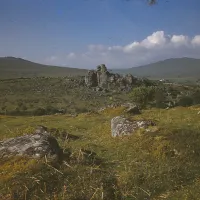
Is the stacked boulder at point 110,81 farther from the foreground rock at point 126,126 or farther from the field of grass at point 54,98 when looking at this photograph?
the foreground rock at point 126,126

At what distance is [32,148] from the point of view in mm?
14531

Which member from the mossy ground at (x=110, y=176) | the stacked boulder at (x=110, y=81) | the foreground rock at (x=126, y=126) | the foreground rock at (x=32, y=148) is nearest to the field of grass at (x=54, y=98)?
the stacked boulder at (x=110, y=81)

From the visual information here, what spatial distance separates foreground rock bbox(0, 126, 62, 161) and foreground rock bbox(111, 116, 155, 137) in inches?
321

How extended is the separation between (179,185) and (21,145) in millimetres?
6923

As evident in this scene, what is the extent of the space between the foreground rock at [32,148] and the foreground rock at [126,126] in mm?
8162

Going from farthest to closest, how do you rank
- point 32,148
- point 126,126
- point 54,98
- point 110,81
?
point 110,81 < point 54,98 < point 126,126 < point 32,148

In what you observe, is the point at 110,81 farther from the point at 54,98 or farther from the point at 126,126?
the point at 126,126

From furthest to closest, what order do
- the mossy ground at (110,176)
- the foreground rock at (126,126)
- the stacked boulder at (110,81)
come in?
1. the stacked boulder at (110,81)
2. the foreground rock at (126,126)
3. the mossy ground at (110,176)

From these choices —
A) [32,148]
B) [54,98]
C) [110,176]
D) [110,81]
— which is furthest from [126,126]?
[110,81]

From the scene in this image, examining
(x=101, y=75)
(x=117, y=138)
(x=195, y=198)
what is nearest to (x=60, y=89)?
(x=101, y=75)

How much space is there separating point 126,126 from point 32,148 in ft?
33.1

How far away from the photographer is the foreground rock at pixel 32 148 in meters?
14.2

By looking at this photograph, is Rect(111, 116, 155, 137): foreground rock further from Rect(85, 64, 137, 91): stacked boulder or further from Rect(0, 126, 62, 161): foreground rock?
Rect(85, 64, 137, 91): stacked boulder

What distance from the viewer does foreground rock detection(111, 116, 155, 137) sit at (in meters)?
22.7
